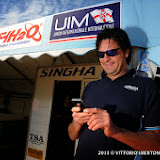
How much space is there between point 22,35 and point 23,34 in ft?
0.08

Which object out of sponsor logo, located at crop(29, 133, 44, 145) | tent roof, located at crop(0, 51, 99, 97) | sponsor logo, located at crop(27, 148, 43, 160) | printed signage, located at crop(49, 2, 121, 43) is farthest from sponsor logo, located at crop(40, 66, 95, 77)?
sponsor logo, located at crop(27, 148, 43, 160)

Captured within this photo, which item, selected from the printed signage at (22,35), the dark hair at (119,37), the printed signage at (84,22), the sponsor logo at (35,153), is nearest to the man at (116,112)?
the dark hair at (119,37)

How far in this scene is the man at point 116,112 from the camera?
2.80 feet

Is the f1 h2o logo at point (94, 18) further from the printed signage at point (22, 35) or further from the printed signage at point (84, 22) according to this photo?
the printed signage at point (22, 35)

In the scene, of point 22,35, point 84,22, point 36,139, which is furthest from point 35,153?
point 84,22

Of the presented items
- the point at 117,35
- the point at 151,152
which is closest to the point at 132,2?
the point at 117,35

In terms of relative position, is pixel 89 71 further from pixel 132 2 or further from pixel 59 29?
pixel 132 2

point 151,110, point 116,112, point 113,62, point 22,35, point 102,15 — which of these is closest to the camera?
point 151,110

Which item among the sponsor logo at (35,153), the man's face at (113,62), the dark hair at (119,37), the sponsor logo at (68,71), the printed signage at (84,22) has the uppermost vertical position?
the printed signage at (84,22)

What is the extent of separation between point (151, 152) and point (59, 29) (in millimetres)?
1824

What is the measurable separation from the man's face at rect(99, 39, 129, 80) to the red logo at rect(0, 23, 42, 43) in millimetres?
1139

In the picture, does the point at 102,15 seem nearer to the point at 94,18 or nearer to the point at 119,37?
the point at 94,18

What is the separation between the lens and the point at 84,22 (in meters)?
1.65

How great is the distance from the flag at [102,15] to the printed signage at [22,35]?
865 mm
